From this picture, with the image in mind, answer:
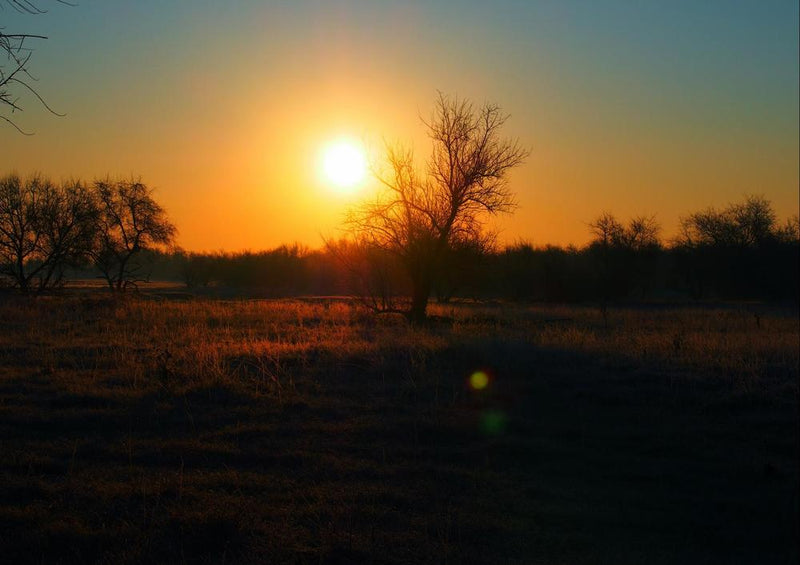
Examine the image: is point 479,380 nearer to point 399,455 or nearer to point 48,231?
point 399,455

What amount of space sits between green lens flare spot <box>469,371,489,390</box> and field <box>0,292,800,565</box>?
0.42 feet

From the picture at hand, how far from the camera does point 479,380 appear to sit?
38.5 feet

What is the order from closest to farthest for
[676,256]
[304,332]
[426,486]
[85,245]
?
[426,486], [304,332], [85,245], [676,256]

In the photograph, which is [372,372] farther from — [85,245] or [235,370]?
[85,245]

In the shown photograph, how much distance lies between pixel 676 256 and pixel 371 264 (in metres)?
47.3

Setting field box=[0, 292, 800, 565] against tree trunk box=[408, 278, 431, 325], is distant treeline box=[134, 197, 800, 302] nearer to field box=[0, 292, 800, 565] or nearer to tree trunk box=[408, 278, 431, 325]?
tree trunk box=[408, 278, 431, 325]

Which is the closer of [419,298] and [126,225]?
[419,298]

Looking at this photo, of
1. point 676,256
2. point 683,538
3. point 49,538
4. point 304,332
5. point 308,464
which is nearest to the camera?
point 49,538

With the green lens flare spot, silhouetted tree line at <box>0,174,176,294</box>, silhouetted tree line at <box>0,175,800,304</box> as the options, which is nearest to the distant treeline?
silhouetted tree line at <box>0,175,800,304</box>

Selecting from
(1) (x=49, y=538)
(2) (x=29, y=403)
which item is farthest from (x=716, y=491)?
(2) (x=29, y=403)

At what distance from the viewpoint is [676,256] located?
215 feet

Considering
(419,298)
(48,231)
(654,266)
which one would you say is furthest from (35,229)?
(654,266)

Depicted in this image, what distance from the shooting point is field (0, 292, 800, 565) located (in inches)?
206

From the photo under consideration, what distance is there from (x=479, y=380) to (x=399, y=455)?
438 centimetres
